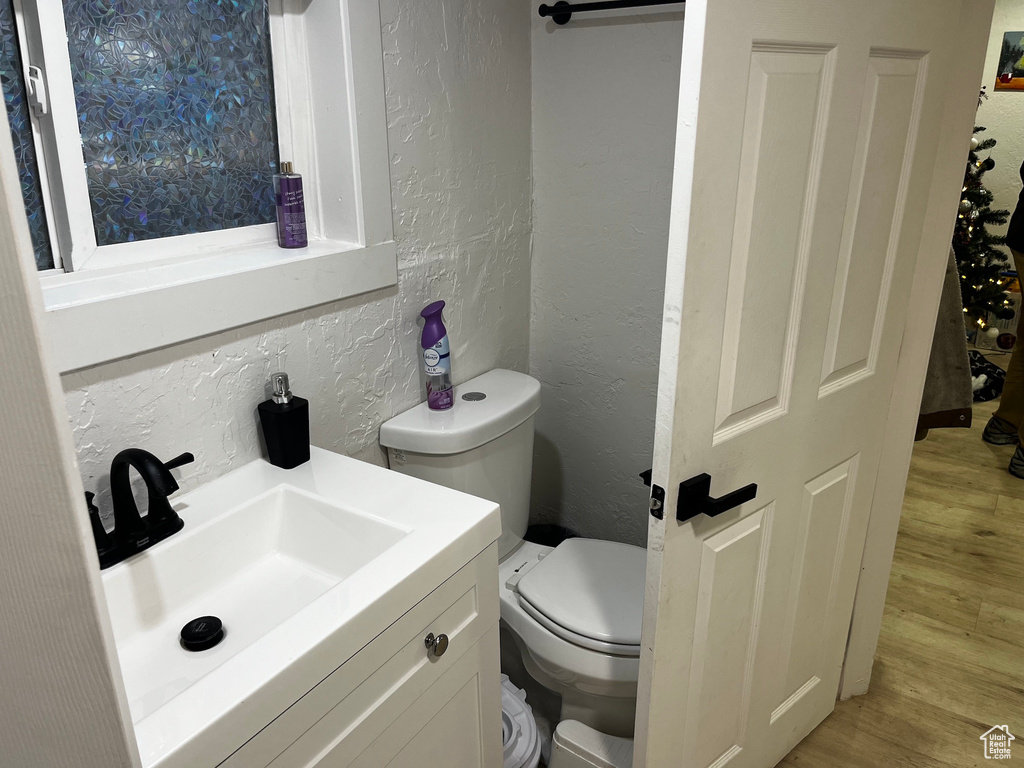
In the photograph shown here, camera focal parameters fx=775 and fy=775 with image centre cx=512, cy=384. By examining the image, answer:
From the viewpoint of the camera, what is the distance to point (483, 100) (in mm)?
1784

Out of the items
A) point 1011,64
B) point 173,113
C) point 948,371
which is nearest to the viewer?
point 173,113

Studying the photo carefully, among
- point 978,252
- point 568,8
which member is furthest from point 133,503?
point 978,252

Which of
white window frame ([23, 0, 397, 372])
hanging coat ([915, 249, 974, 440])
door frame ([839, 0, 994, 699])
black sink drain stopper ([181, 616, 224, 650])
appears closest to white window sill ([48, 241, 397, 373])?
white window frame ([23, 0, 397, 372])

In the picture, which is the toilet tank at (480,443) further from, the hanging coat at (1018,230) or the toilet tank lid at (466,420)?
the hanging coat at (1018,230)

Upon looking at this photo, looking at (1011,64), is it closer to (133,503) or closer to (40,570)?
(133,503)

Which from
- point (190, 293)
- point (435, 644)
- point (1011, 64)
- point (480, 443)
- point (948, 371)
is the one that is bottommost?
point (435, 644)

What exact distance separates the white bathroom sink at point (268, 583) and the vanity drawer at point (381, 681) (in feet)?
0.07

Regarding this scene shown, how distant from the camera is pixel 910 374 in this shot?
161 cm

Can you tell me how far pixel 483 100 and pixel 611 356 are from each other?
0.73m

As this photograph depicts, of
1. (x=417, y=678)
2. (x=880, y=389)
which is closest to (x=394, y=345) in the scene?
(x=417, y=678)

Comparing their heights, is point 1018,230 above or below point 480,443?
above

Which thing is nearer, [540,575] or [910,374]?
[910,374]

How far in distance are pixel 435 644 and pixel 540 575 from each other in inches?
23.7

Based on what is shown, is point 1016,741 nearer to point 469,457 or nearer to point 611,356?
point 611,356
